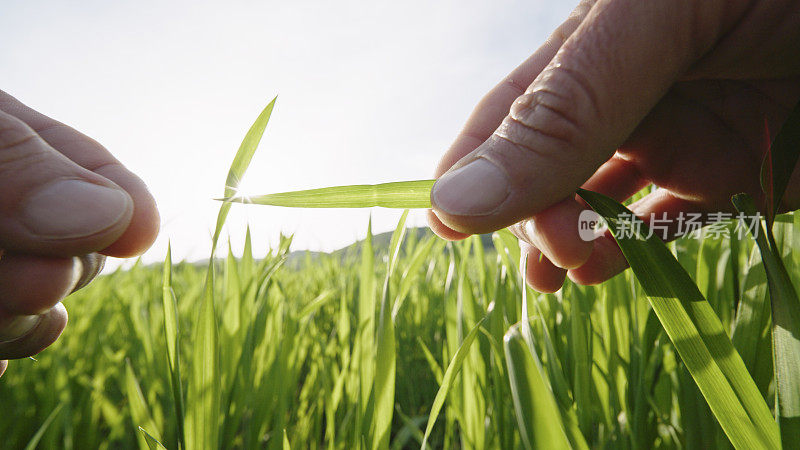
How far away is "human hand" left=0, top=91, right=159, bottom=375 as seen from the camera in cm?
41

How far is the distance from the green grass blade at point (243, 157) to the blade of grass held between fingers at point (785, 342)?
0.40 m

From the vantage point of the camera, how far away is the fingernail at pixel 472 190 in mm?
428

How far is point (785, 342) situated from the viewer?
0.29m

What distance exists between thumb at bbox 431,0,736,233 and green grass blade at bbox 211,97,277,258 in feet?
0.58

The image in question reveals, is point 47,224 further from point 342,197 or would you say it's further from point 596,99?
point 596,99

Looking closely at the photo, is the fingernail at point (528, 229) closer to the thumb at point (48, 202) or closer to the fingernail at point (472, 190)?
the fingernail at point (472, 190)

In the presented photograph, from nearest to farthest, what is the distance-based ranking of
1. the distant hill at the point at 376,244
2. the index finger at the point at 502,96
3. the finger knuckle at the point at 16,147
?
the finger knuckle at the point at 16,147, the index finger at the point at 502,96, the distant hill at the point at 376,244

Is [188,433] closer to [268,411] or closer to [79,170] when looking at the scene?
[268,411]

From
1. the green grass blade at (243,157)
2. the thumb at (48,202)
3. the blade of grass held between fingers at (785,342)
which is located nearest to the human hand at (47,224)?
the thumb at (48,202)

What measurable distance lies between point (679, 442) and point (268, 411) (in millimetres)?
580

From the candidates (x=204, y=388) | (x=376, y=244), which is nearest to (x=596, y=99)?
(x=204, y=388)

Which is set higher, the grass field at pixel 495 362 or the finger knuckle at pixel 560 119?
the finger knuckle at pixel 560 119

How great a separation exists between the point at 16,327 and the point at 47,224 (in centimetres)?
17

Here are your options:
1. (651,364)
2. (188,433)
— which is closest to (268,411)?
(188,433)
